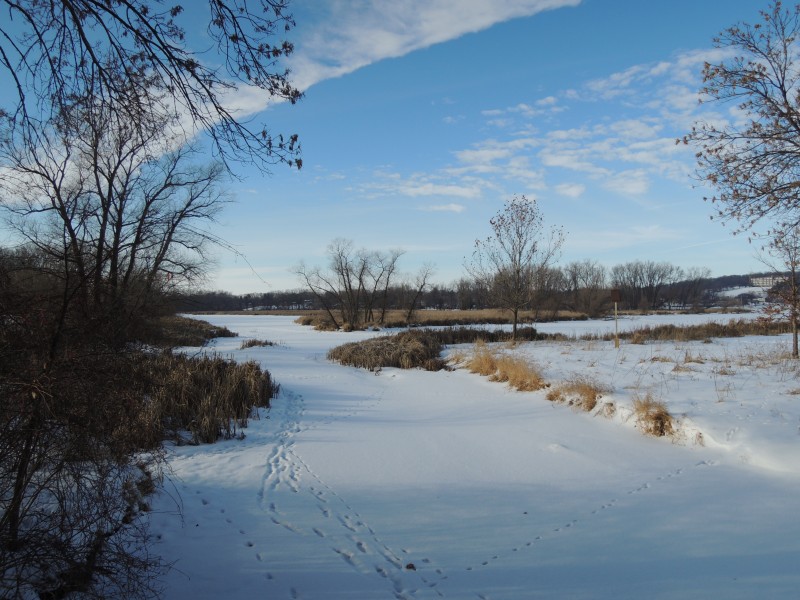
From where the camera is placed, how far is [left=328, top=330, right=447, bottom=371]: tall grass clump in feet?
53.9

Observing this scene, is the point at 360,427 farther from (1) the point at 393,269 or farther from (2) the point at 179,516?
(1) the point at 393,269

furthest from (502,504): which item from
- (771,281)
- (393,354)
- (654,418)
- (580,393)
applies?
(771,281)

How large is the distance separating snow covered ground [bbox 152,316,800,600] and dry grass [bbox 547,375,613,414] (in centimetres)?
25

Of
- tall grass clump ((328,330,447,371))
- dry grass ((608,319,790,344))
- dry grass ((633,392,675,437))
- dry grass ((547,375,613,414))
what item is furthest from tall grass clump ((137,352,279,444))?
dry grass ((608,319,790,344))

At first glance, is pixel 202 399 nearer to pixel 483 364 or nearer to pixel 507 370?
pixel 507 370

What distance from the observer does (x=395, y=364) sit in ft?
55.3

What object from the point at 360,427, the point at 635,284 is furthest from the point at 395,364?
the point at 635,284

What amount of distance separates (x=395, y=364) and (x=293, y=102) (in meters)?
13.6

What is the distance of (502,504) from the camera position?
495 centimetres

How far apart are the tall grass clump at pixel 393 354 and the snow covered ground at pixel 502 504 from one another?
6933mm

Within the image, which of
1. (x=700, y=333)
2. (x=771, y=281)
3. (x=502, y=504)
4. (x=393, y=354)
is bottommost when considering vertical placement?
Result: (x=502, y=504)

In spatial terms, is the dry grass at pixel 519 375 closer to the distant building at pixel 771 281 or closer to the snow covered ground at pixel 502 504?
the snow covered ground at pixel 502 504

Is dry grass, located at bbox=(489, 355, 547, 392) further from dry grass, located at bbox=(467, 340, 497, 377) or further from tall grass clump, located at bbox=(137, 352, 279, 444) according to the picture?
tall grass clump, located at bbox=(137, 352, 279, 444)

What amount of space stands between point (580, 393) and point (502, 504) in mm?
4681
